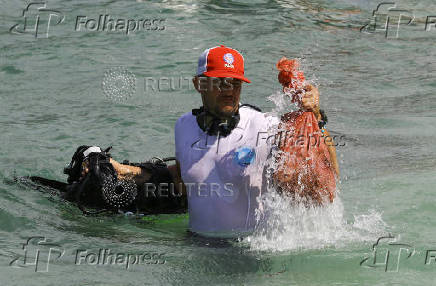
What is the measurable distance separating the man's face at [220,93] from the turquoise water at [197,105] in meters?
0.77

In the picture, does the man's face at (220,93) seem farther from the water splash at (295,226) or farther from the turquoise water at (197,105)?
the turquoise water at (197,105)

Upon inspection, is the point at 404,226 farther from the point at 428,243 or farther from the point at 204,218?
the point at 204,218

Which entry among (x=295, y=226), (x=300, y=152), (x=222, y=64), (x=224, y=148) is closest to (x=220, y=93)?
(x=222, y=64)

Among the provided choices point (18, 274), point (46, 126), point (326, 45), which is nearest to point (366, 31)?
point (326, 45)

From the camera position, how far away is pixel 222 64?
17.3 ft

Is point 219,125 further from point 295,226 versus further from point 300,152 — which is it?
point 295,226

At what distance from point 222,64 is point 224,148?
58 cm

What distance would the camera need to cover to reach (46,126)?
992 centimetres

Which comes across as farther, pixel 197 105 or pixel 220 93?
pixel 197 105

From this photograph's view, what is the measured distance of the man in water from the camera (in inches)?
208

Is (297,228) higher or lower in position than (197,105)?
lower

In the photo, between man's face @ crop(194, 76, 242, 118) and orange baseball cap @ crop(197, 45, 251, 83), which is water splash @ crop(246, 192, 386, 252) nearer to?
man's face @ crop(194, 76, 242, 118)

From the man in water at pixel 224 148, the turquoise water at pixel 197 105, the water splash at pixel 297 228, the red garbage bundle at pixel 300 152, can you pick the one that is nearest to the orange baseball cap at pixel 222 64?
the man in water at pixel 224 148

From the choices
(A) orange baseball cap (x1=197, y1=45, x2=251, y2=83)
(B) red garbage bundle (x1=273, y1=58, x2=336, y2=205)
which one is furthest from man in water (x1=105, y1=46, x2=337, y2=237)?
(B) red garbage bundle (x1=273, y1=58, x2=336, y2=205)
